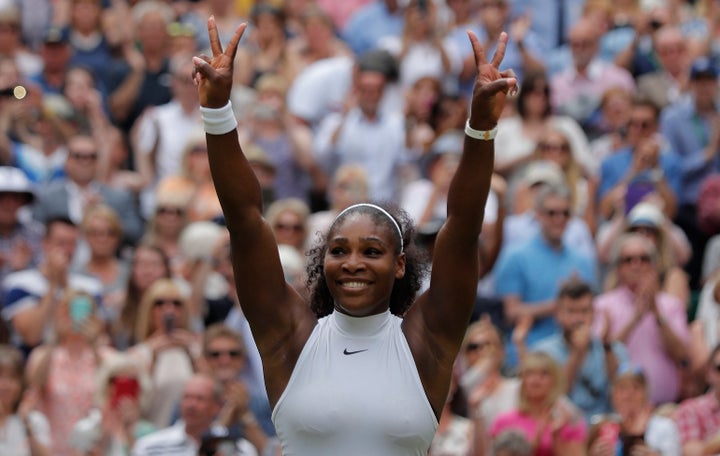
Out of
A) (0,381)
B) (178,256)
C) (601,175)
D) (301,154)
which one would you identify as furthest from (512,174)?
(0,381)

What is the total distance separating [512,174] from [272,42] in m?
2.85

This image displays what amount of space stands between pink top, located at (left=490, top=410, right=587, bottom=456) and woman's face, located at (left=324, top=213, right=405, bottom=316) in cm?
376

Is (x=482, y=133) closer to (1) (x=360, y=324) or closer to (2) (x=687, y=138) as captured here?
(1) (x=360, y=324)

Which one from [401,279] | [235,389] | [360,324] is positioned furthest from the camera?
[235,389]

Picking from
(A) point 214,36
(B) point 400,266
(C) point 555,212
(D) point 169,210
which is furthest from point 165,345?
(A) point 214,36

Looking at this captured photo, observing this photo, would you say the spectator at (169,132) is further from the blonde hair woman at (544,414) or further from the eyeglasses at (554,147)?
the blonde hair woman at (544,414)

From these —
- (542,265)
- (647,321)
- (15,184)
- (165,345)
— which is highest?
(15,184)

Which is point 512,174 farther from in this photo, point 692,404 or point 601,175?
point 692,404

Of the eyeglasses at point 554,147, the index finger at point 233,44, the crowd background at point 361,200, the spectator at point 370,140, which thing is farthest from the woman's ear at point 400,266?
the spectator at point 370,140

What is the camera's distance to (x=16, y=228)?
455 inches

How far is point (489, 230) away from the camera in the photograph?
11.5 meters

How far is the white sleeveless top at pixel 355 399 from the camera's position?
5.21 meters

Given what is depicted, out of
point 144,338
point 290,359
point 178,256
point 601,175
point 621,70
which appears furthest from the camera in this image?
point 621,70

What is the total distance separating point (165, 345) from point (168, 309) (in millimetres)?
269
